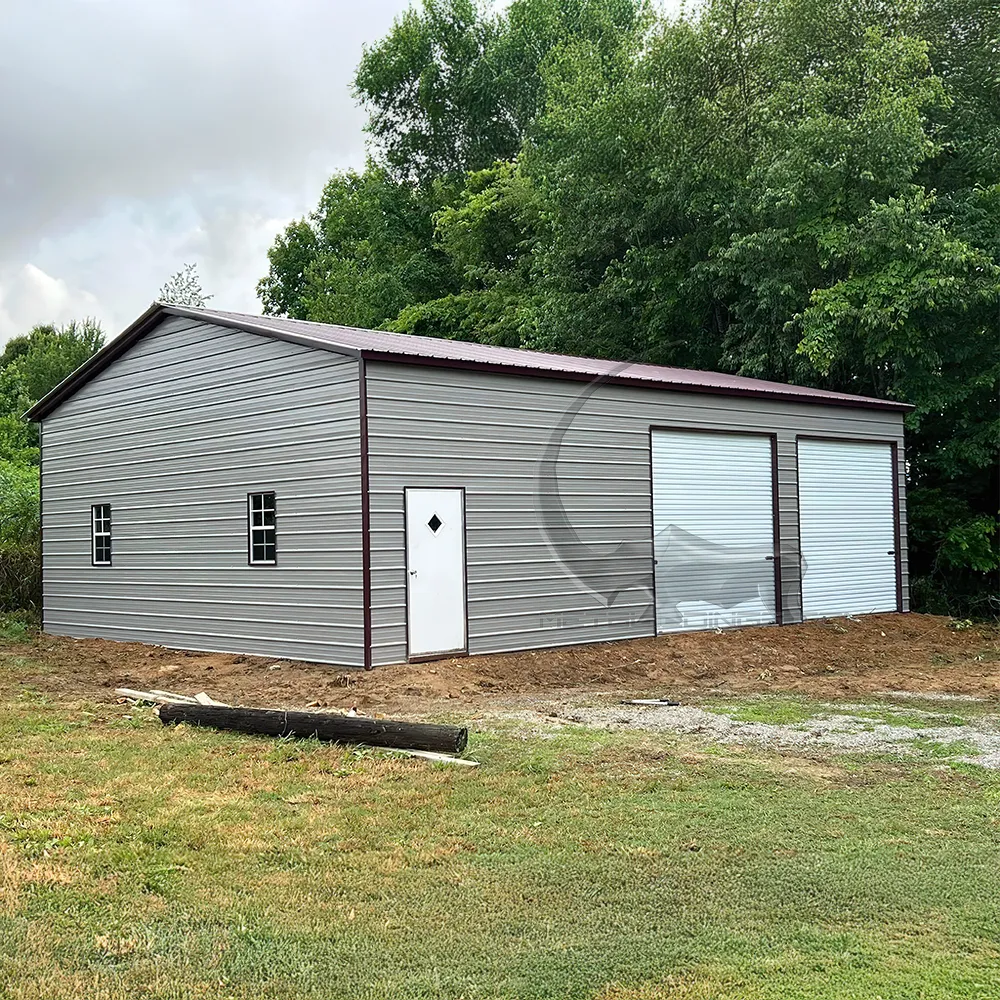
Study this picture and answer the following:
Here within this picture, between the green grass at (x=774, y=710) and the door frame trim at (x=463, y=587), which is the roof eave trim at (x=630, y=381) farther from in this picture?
the green grass at (x=774, y=710)

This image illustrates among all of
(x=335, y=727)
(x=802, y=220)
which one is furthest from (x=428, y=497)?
(x=802, y=220)

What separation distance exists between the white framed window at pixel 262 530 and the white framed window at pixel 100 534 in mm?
4052

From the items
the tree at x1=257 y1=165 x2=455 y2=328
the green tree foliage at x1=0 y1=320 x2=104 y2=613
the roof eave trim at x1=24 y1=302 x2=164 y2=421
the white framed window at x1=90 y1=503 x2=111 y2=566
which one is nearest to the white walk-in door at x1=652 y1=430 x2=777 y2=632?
the roof eave trim at x1=24 y1=302 x2=164 y2=421

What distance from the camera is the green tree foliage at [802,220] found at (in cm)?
1991

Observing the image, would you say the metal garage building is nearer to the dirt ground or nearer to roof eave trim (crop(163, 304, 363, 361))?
roof eave trim (crop(163, 304, 363, 361))

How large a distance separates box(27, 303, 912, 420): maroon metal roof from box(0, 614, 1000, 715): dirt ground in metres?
3.47

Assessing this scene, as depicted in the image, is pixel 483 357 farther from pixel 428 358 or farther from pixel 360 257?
pixel 360 257

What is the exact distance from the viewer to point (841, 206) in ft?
68.4

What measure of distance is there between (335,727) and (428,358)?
5.49 metres

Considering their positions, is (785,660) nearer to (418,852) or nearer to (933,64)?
(418,852)

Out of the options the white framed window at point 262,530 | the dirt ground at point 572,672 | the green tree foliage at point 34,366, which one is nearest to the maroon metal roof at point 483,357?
the white framed window at point 262,530

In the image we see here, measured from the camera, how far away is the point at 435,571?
41.8 feet

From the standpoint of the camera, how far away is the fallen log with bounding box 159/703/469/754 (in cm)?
782

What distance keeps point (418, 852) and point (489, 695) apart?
560 cm
